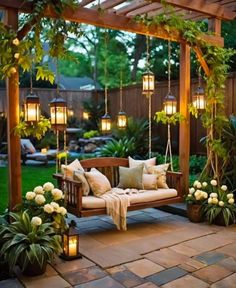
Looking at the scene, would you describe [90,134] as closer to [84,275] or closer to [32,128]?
[32,128]

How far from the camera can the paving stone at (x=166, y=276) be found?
2818mm

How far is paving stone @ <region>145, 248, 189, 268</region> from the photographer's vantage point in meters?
3.18

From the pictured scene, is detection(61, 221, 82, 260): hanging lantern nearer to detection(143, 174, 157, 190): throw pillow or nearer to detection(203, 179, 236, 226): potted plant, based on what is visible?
detection(143, 174, 157, 190): throw pillow

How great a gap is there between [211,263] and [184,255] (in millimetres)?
294

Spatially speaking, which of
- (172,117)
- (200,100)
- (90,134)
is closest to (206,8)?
(200,100)

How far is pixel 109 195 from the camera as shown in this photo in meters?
4.09

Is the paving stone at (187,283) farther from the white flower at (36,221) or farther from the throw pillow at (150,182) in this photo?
the throw pillow at (150,182)

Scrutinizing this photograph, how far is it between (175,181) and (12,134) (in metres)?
2.32

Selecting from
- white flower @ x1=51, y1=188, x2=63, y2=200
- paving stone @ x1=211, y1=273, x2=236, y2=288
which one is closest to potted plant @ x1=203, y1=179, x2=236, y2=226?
paving stone @ x1=211, y1=273, x2=236, y2=288

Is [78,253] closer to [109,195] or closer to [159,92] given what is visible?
[109,195]

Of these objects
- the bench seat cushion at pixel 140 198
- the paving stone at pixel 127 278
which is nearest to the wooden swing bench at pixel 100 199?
the bench seat cushion at pixel 140 198

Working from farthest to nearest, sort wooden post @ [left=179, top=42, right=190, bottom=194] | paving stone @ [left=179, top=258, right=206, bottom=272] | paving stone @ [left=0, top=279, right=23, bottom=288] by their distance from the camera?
wooden post @ [left=179, top=42, right=190, bottom=194] → paving stone @ [left=179, top=258, right=206, bottom=272] → paving stone @ [left=0, top=279, right=23, bottom=288]

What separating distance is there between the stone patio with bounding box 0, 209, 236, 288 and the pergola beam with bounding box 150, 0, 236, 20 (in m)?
2.87

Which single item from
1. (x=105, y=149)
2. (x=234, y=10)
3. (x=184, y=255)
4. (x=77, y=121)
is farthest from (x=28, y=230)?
(x=77, y=121)
